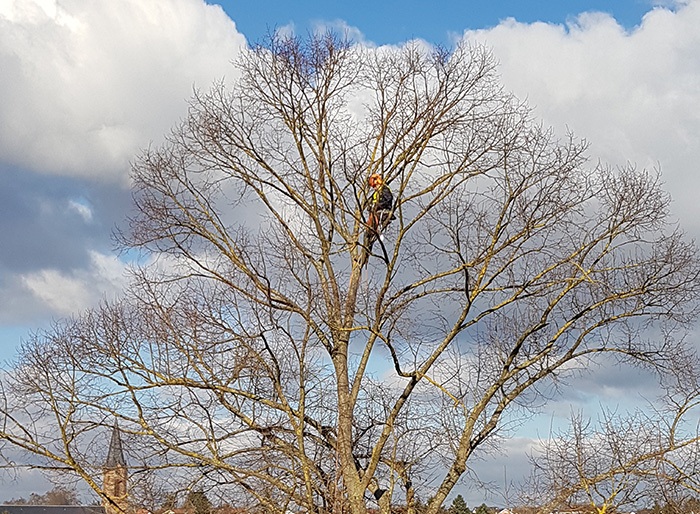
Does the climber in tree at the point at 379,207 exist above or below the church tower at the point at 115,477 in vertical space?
above

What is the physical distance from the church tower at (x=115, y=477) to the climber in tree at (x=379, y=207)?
461 centimetres

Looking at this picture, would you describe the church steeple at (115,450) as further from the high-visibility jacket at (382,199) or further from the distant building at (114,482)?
the high-visibility jacket at (382,199)

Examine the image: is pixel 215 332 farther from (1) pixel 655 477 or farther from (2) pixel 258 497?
(1) pixel 655 477

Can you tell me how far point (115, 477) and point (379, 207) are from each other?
5313 mm

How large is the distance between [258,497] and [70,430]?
9.25ft

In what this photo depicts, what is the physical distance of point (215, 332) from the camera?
14.1 m

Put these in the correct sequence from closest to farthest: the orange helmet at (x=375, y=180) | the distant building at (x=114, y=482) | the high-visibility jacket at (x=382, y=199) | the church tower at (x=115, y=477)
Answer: the distant building at (x=114, y=482) < the church tower at (x=115, y=477) < the high-visibility jacket at (x=382, y=199) < the orange helmet at (x=375, y=180)

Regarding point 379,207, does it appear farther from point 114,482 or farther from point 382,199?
point 114,482

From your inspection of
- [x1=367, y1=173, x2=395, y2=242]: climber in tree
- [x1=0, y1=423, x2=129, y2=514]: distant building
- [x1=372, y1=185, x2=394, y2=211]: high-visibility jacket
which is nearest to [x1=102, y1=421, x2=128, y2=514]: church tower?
[x1=0, y1=423, x2=129, y2=514]: distant building

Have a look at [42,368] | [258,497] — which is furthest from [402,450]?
[42,368]

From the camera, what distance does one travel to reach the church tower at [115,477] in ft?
43.4

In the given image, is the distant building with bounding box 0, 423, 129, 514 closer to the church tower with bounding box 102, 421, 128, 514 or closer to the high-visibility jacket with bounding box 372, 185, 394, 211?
the church tower with bounding box 102, 421, 128, 514

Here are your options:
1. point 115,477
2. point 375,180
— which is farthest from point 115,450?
point 375,180

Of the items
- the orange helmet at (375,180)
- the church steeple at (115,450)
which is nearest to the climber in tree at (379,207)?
the orange helmet at (375,180)
